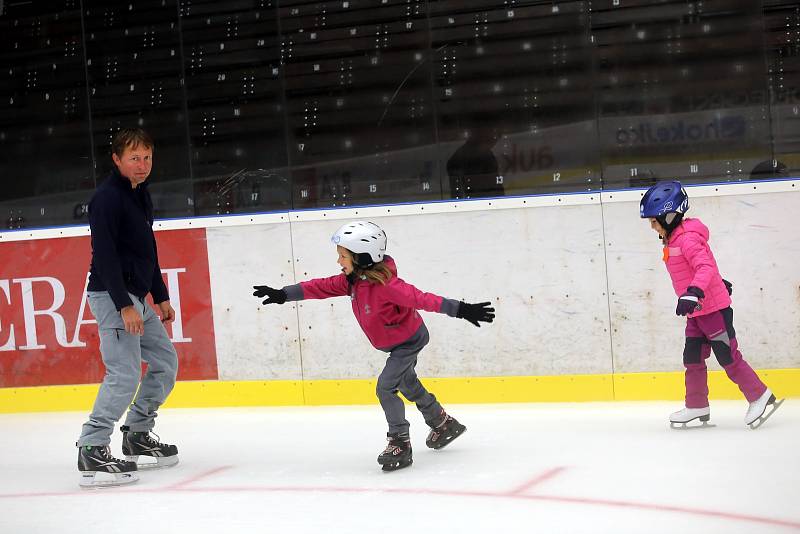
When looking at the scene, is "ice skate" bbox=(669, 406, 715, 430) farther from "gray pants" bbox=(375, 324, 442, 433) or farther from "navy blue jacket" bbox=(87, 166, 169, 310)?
"navy blue jacket" bbox=(87, 166, 169, 310)

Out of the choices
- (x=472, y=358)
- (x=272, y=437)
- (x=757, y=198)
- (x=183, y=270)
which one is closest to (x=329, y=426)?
(x=272, y=437)

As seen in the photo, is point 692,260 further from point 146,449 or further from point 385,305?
point 146,449

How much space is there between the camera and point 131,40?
23.5ft

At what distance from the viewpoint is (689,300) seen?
4.65 m

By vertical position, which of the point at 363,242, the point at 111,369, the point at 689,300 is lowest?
the point at 111,369

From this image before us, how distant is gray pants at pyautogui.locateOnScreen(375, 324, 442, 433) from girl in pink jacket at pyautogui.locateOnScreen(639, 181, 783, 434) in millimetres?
1165

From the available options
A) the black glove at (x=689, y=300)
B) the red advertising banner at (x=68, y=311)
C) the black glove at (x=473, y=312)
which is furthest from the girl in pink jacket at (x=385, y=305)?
the red advertising banner at (x=68, y=311)

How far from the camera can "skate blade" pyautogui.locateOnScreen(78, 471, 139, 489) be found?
15.2ft

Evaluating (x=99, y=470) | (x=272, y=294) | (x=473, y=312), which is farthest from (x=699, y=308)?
(x=99, y=470)

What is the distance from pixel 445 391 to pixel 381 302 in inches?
68.8

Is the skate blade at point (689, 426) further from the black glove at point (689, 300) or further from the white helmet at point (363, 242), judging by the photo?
the white helmet at point (363, 242)

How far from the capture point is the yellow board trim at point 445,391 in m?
5.95

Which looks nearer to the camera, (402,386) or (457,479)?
(457,479)

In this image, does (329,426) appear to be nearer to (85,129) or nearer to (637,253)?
(637,253)
